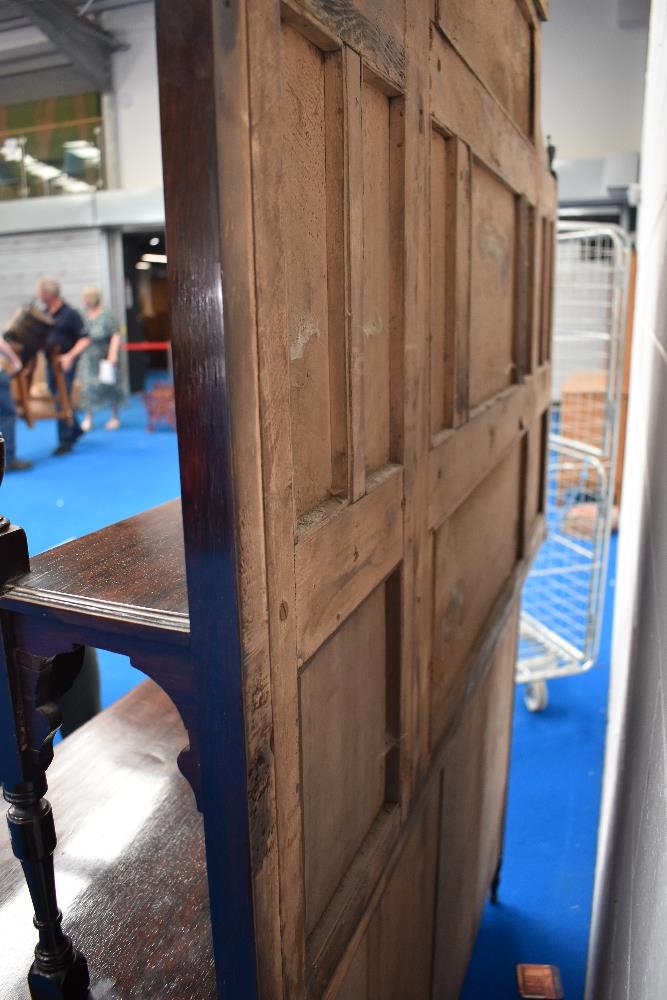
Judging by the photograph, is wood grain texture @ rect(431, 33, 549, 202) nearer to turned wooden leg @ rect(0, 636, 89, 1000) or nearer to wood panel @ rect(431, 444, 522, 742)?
wood panel @ rect(431, 444, 522, 742)

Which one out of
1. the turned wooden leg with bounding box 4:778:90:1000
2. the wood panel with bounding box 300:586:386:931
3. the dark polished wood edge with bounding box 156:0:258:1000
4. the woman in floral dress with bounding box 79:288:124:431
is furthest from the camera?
the woman in floral dress with bounding box 79:288:124:431

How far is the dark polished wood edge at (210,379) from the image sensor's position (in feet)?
1.87

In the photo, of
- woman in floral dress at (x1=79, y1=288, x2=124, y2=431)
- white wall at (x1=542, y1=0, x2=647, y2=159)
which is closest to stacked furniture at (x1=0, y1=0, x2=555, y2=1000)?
white wall at (x1=542, y1=0, x2=647, y2=159)

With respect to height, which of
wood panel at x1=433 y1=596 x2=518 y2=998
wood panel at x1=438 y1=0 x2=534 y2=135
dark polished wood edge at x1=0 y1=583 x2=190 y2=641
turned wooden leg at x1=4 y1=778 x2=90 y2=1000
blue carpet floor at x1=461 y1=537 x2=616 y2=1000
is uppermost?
wood panel at x1=438 y1=0 x2=534 y2=135

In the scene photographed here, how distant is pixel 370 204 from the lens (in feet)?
3.11

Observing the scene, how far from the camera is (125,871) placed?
1.37 metres

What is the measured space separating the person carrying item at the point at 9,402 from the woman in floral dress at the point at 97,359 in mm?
2049

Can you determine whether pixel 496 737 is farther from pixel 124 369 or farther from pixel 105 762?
pixel 124 369

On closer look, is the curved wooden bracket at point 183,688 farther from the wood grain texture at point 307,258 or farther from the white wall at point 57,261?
the white wall at point 57,261

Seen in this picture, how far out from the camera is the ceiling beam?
107 cm

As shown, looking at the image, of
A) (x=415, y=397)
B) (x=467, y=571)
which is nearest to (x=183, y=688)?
(x=415, y=397)

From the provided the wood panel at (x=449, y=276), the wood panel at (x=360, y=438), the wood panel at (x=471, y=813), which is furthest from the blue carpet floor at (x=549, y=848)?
the wood panel at (x=449, y=276)

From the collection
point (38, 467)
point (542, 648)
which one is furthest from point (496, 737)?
point (38, 467)

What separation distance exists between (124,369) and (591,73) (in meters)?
7.09
